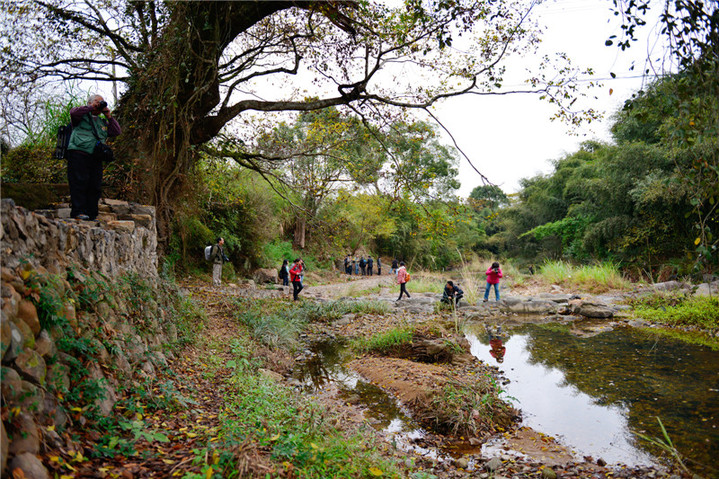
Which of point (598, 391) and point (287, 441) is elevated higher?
point (287, 441)

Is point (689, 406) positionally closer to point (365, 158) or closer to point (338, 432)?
point (338, 432)

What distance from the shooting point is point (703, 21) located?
2.93 m

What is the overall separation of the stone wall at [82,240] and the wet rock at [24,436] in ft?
3.26

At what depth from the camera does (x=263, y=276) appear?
17.1 meters

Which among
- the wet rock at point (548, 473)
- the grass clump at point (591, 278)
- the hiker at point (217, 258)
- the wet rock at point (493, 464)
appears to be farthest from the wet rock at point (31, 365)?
the grass clump at point (591, 278)

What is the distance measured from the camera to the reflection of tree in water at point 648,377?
15.8 ft

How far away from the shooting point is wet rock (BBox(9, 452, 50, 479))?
1999mm

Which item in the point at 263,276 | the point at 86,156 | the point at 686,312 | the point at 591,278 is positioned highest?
the point at 86,156

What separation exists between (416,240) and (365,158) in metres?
29.3

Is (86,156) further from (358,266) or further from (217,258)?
(358,266)

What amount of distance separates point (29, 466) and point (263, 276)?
1529 centimetres

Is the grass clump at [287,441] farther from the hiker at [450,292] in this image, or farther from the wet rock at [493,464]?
the hiker at [450,292]

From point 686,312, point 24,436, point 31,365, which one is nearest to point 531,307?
point 686,312

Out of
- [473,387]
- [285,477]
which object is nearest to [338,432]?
[285,477]
